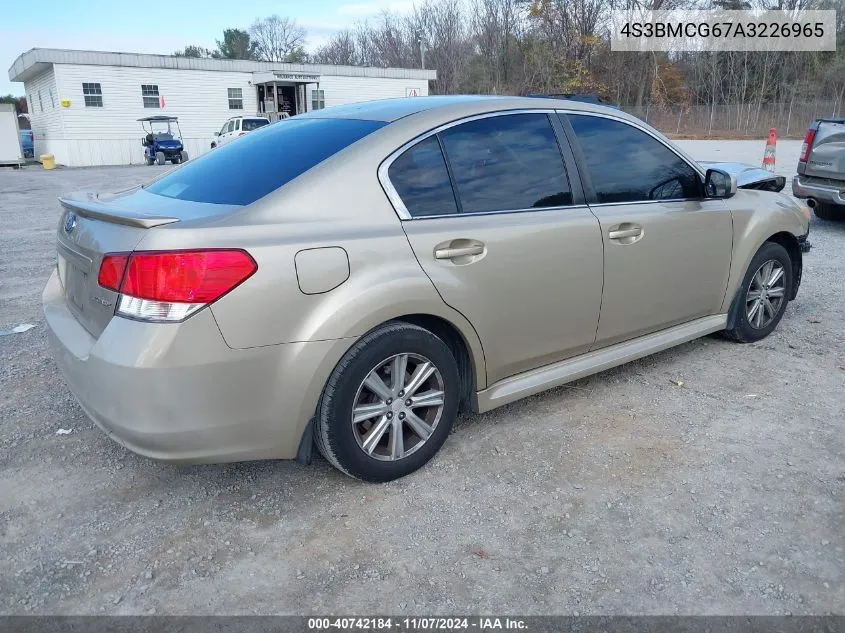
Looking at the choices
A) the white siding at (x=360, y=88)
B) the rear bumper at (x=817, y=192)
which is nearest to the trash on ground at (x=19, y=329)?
the rear bumper at (x=817, y=192)

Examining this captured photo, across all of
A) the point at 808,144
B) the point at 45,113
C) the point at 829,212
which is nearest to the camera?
the point at 808,144

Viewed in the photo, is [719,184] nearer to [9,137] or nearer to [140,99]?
[9,137]

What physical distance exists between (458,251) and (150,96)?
31713mm

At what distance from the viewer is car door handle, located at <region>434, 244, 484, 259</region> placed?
2975 millimetres

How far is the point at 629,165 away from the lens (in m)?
3.85

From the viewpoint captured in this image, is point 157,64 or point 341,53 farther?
point 341,53

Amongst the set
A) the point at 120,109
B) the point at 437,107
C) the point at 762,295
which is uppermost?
the point at 437,107

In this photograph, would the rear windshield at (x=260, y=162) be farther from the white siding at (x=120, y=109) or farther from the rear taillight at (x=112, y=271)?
the white siding at (x=120, y=109)

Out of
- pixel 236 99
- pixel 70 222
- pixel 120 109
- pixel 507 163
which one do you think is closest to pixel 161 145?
pixel 120 109

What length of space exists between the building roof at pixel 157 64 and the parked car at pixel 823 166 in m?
28.6

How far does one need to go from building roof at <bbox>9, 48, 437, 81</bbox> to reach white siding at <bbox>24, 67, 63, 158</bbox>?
1.47ft

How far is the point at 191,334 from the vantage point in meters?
2.42

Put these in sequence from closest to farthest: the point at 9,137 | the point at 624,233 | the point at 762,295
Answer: the point at 624,233, the point at 762,295, the point at 9,137

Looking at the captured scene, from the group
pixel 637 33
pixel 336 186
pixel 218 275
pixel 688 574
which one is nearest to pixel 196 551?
pixel 218 275
